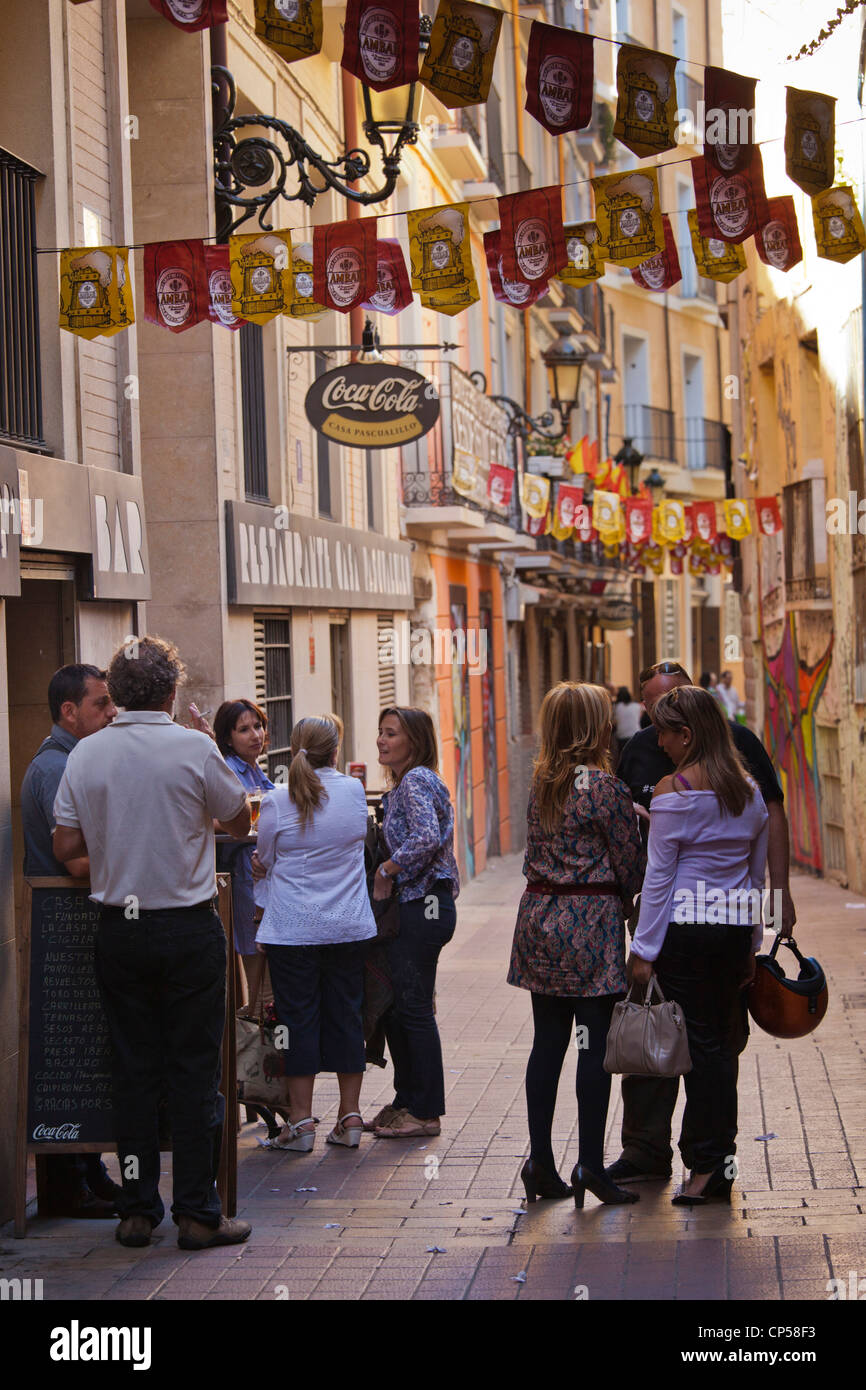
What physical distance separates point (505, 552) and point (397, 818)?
17.1 m

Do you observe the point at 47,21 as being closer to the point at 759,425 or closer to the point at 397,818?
the point at 397,818

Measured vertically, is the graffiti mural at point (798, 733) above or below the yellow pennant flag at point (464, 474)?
below

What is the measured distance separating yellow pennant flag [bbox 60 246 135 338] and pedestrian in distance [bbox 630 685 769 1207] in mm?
3094

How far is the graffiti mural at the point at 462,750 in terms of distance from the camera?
1923 cm

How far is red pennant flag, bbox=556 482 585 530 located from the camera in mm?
22531

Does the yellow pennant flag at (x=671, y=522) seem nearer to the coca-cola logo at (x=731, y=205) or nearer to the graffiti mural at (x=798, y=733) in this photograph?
the graffiti mural at (x=798, y=733)

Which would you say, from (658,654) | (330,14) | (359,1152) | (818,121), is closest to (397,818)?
(359,1152)

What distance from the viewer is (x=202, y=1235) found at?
17.5ft

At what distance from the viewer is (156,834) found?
17.5ft

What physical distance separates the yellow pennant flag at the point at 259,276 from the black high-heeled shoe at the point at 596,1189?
4.34 meters

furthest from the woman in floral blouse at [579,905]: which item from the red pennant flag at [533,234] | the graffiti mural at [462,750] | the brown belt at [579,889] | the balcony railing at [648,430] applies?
the balcony railing at [648,430]

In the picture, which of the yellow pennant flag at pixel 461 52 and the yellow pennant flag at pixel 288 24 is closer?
the yellow pennant flag at pixel 288 24

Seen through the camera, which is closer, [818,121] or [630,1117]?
[630,1117]

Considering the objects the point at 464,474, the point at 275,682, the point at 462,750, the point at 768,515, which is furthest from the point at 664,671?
the point at 768,515
